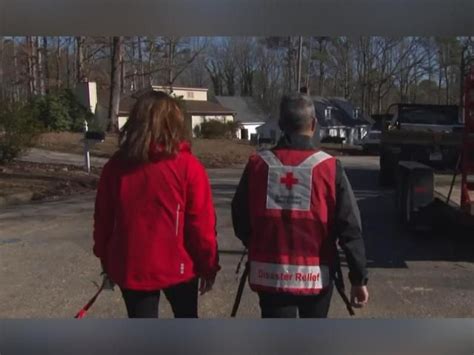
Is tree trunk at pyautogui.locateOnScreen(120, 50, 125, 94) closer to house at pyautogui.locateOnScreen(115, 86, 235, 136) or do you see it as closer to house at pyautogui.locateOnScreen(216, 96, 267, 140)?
house at pyautogui.locateOnScreen(115, 86, 235, 136)

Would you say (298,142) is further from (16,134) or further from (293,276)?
(16,134)

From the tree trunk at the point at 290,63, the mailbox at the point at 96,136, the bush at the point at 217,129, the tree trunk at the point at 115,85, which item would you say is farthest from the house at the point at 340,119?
the mailbox at the point at 96,136

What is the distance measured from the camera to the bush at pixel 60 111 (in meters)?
6.50

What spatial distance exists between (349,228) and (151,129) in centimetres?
94

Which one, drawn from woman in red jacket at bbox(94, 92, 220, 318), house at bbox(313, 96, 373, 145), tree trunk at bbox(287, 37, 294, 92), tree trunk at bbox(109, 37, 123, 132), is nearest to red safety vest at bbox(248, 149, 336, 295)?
woman in red jacket at bbox(94, 92, 220, 318)

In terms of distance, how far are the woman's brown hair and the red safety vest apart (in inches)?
14.3

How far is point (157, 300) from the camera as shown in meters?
3.08

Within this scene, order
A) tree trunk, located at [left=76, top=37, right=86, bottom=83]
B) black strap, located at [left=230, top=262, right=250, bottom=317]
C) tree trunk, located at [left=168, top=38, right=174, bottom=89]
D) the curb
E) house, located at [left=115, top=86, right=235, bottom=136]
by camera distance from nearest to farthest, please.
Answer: black strap, located at [left=230, top=262, right=250, bottom=317] → tree trunk, located at [left=168, top=38, right=174, bottom=89] → house, located at [left=115, top=86, right=235, bottom=136] → tree trunk, located at [left=76, top=37, right=86, bottom=83] → the curb

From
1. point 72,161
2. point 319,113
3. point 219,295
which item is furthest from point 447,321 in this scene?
point 72,161

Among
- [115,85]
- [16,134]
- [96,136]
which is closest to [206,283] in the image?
[115,85]

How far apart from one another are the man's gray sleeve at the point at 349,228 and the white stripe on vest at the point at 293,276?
0.45 feet

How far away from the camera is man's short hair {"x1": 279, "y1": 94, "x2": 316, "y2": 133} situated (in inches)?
116

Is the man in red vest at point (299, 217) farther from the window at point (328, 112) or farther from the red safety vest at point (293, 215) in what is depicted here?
the window at point (328, 112)
